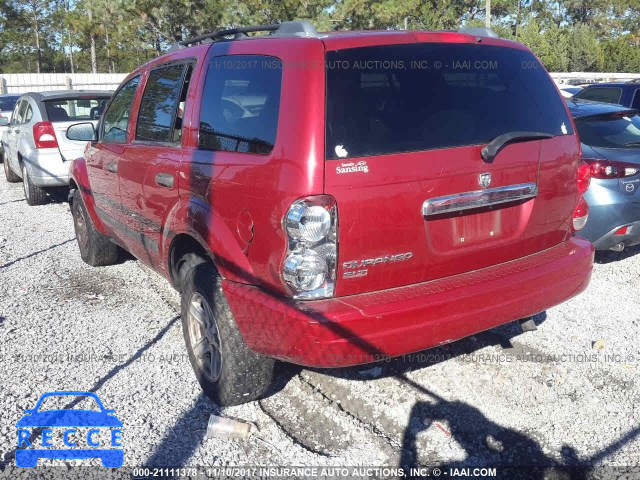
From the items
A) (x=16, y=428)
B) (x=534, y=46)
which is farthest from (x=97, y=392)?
(x=534, y=46)

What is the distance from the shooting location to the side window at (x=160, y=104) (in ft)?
13.0

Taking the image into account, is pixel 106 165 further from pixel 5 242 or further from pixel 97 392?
pixel 5 242

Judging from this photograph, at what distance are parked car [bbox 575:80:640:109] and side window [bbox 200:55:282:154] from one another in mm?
8854

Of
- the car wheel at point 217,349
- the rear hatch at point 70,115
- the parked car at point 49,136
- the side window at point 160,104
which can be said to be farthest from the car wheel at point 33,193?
the car wheel at point 217,349

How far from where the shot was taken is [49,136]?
28.5 feet

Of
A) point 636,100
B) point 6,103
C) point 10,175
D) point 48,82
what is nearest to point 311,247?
point 636,100

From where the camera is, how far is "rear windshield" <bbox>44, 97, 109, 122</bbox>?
891 centimetres

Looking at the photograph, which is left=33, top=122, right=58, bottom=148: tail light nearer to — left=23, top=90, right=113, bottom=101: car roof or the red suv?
left=23, top=90, right=113, bottom=101: car roof

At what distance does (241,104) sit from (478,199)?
131cm

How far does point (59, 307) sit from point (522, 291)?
3.68m

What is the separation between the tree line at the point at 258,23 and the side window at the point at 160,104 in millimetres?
17694

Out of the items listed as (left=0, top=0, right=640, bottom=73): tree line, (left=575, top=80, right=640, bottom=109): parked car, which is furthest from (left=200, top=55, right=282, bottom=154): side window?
(left=0, top=0, right=640, bottom=73): tree line

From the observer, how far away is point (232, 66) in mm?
3510

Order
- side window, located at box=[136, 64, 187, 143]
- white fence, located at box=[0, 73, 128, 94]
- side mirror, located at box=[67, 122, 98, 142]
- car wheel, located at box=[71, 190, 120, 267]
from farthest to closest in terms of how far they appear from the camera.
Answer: white fence, located at box=[0, 73, 128, 94]
car wheel, located at box=[71, 190, 120, 267]
side mirror, located at box=[67, 122, 98, 142]
side window, located at box=[136, 64, 187, 143]
